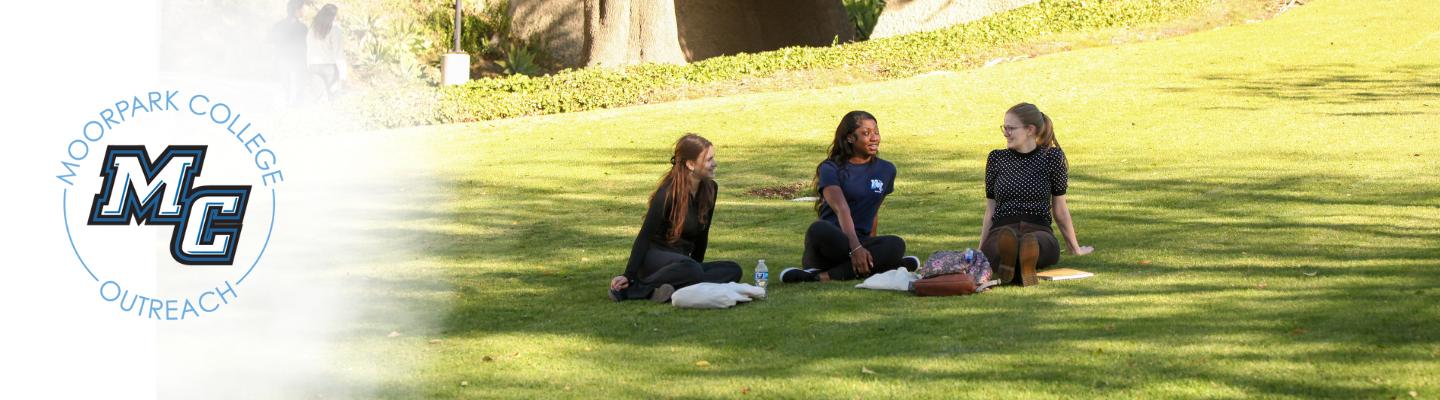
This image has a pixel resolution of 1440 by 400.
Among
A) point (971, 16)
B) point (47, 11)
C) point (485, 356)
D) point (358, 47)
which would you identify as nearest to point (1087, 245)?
point (485, 356)

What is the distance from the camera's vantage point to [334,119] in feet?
10.9

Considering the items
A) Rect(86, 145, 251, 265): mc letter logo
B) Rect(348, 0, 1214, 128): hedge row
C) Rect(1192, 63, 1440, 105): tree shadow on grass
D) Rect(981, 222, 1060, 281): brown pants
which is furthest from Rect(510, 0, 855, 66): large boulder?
Rect(86, 145, 251, 265): mc letter logo

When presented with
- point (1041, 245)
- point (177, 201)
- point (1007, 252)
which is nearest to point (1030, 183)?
point (1041, 245)

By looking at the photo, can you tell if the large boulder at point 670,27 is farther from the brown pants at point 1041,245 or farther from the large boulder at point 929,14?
the brown pants at point 1041,245

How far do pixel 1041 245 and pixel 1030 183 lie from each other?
47 cm

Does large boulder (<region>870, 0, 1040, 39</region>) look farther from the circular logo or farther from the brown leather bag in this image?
the circular logo

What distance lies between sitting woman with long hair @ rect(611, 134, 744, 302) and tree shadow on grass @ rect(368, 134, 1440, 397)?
14 centimetres

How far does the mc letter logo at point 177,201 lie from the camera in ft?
8.45

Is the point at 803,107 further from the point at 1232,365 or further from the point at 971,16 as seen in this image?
the point at 1232,365

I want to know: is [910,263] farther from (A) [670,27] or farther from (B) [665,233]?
(A) [670,27]

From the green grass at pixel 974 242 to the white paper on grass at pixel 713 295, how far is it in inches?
4.6

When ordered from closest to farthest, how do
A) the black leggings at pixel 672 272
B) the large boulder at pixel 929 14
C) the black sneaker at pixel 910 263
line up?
the black leggings at pixel 672 272
the black sneaker at pixel 910 263
the large boulder at pixel 929 14

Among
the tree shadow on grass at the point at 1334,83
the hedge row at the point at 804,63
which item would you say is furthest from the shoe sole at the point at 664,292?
the tree shadow on grass at the point at 1334,83

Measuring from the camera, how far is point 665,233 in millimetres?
6324
